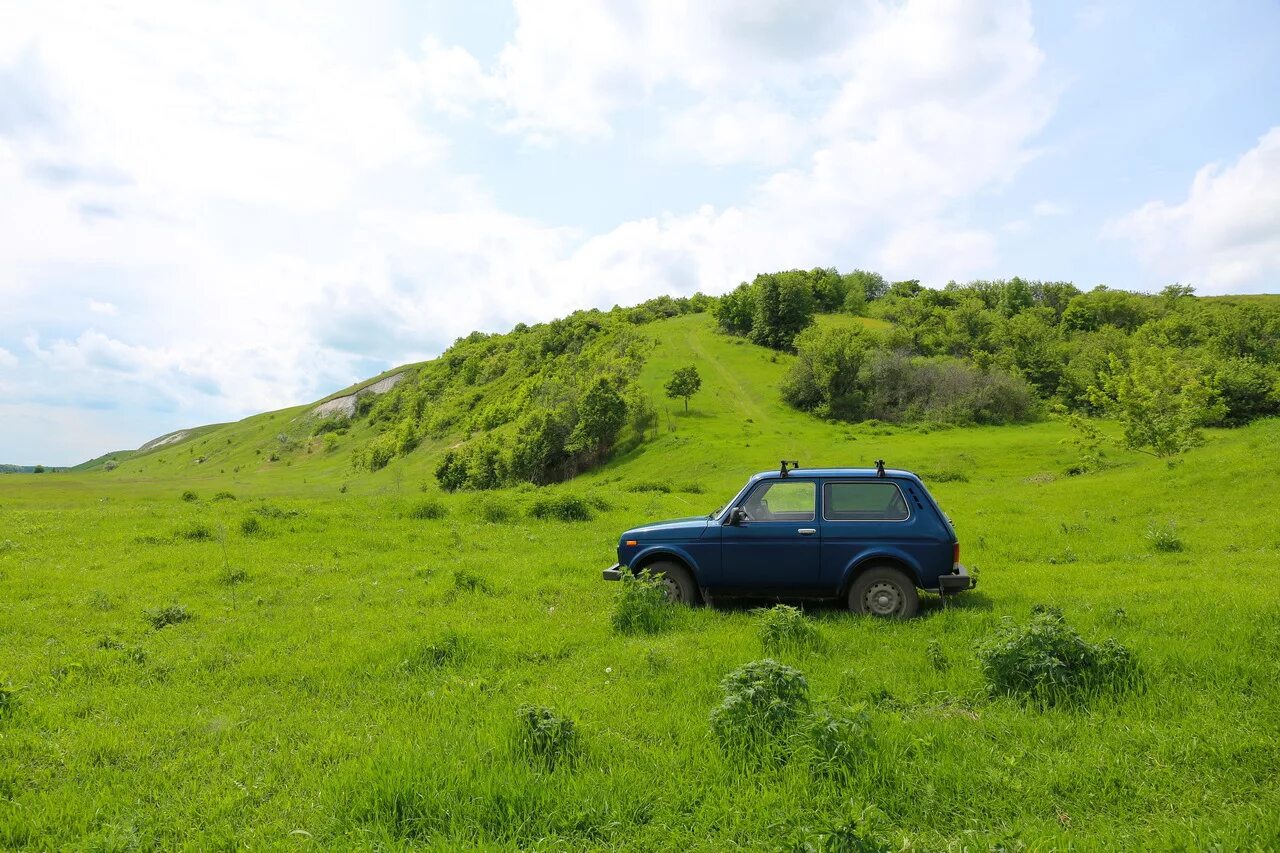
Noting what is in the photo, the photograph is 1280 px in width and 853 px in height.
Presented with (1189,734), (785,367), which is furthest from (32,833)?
(785,367)

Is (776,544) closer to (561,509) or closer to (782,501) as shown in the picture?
(782,501)

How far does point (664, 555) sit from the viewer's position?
10875mm

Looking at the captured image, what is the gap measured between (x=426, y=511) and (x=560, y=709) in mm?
18806

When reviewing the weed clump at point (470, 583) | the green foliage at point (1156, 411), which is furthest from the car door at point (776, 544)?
the green foliage at point (1156, 411)

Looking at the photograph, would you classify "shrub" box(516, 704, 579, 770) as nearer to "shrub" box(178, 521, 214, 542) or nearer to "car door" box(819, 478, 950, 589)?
"car door" box(819, 478, 950, 589)

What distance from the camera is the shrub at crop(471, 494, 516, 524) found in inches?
943

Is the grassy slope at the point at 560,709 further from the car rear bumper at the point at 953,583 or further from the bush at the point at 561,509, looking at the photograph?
the bush at the point at 561,509

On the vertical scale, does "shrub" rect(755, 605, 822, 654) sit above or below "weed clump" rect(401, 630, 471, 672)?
above

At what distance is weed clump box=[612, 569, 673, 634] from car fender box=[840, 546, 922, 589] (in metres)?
2.76

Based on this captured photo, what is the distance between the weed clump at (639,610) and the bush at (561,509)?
14.4 m

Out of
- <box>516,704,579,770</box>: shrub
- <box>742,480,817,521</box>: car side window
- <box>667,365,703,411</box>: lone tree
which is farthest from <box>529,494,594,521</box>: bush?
<box>667,365,703,411</box>: lone tree

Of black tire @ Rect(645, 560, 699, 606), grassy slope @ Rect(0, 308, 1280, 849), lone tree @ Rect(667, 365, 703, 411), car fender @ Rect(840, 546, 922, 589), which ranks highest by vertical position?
lone tree @ Rect(667, 365, 703, 411)

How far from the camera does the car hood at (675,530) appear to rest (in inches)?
420

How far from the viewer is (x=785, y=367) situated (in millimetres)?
104375
